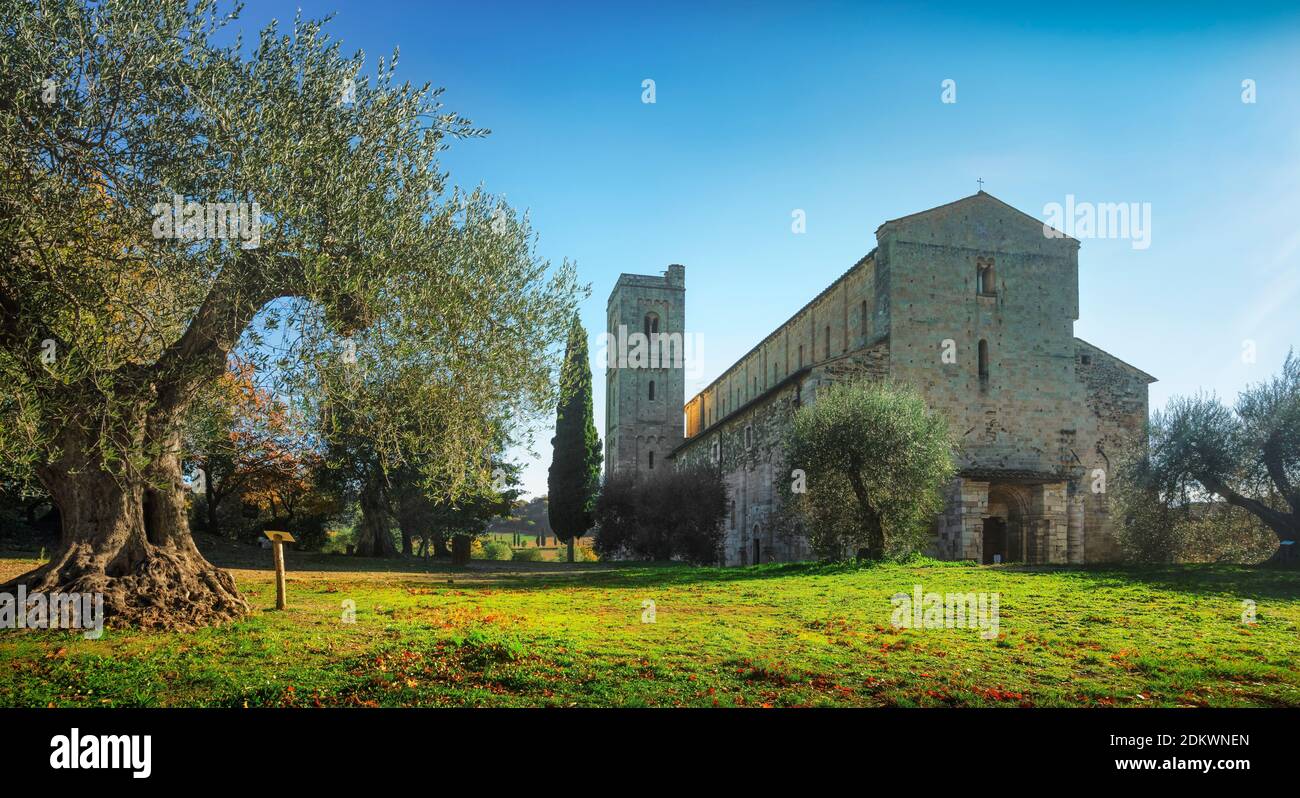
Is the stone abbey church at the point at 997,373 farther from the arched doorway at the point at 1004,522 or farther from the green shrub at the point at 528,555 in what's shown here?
the green shrub at the point at 528,555

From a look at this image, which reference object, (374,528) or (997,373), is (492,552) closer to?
(374,528)

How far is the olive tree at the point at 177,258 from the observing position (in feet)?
33.2

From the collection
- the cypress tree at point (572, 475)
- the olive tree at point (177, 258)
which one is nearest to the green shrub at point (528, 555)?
the cypress tree at point (572, 475)

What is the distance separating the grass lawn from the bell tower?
46.0 meters

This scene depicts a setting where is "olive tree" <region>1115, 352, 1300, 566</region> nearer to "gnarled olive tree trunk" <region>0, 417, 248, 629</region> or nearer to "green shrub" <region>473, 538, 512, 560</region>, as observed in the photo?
"gnarled olive tree trunk" <region>0, 417, 248, 629</region>

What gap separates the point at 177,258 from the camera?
10.6 meters

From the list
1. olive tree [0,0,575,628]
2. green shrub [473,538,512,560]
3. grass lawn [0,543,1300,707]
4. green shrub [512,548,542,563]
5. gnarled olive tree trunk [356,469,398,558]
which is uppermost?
olive tree [0,0,575,628]

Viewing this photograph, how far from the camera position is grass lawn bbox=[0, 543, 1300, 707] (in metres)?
8.44

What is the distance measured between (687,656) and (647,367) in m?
55.0

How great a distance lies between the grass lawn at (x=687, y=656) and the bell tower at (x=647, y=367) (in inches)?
1812

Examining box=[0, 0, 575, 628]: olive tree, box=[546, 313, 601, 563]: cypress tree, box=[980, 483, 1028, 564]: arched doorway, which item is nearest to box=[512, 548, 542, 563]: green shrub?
box=[546, 313, 601, 563]: cypress tree
